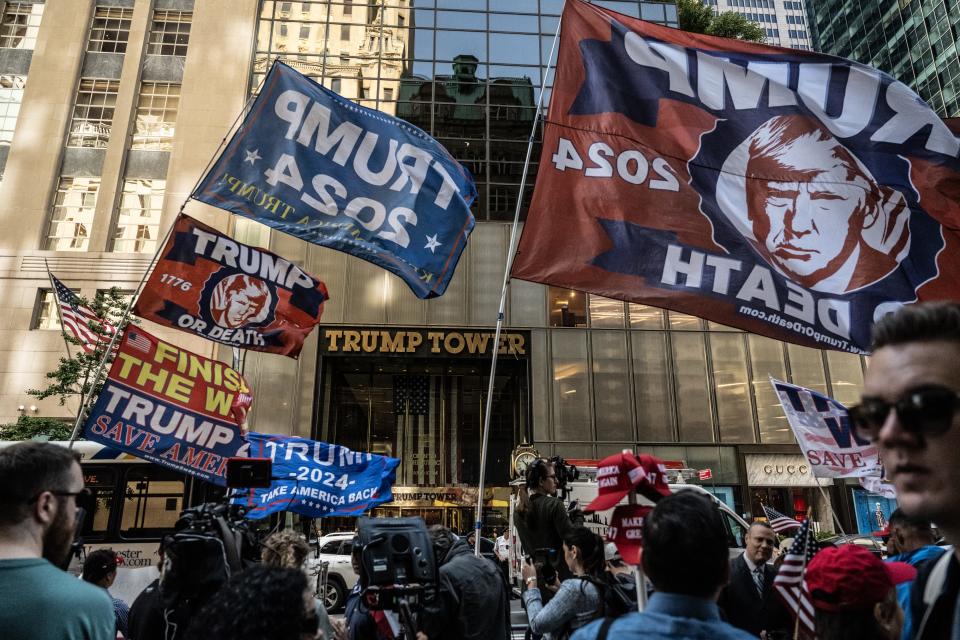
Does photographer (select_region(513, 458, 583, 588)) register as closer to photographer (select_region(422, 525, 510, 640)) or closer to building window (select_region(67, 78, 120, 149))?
photographer (select_region(422, 525, 510, 640))

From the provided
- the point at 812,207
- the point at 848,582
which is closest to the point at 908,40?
the point at 812,207

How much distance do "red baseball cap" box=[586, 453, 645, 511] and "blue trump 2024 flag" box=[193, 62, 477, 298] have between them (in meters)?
3.52

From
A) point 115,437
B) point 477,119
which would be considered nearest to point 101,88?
point 477,119

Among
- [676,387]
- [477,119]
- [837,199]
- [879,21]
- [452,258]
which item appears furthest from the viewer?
[879,21]

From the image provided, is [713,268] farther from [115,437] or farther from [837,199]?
[115,437]

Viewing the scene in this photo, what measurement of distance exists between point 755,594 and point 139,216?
27.7 metres

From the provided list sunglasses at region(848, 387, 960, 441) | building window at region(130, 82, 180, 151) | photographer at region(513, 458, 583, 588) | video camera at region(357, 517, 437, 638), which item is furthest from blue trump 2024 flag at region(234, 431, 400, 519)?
building window at region(130, 82, 180, 151)

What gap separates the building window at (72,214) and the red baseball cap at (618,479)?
28694 millimetres

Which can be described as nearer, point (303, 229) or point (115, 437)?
point (303, 229)

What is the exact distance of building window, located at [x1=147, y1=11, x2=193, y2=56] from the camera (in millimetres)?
28938

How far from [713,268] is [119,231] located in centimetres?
2725

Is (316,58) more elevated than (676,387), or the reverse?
(316,58)

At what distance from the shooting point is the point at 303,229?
20.2ft

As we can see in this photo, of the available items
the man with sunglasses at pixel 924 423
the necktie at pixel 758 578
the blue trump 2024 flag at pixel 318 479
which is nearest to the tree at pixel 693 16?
the blue trump 2024 flag at pixel 318 479
